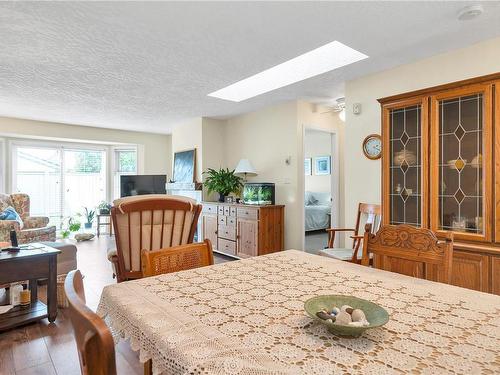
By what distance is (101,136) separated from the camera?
6684 millimetres

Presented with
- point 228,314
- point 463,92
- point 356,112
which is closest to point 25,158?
point 356,112

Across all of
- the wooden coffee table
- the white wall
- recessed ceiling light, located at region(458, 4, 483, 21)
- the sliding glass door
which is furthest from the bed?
the sliding glass door

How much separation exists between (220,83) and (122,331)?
3.25 m

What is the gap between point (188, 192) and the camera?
6.09 metres

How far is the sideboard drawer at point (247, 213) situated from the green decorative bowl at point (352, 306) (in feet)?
11.1

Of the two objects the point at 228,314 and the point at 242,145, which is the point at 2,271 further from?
the point at 242,145

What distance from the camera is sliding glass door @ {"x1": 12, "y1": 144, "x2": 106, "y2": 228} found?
631 cm

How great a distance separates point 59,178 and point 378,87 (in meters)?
6.80

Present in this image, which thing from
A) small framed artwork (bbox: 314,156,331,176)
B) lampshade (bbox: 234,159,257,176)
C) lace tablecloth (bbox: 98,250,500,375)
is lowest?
lace tablecloth (bbox: 98,250,500,375)

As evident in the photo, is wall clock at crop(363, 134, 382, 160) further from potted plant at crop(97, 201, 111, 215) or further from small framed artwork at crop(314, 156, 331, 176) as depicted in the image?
potted plant at crop(97, 201, 111, 215)

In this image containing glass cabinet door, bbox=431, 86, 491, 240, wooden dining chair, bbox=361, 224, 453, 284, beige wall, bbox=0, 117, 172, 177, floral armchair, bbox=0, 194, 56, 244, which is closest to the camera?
wooden dining chair, bbox=361, 224, 453, 284

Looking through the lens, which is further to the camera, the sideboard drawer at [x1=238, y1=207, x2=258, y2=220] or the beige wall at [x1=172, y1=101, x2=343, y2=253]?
the beige wall at [x1=172, y1=101, x2=343, y2=253]

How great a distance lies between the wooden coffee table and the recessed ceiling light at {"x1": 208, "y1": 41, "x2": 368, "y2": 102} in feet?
9.05

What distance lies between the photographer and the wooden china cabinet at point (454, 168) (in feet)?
7.05
